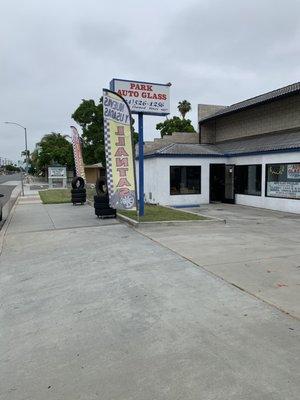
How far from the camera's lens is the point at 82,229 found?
12.1 m

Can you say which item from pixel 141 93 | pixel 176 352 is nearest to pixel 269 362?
pixel 176 352

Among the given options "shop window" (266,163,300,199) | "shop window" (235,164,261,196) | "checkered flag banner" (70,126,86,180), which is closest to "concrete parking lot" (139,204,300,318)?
"shop window" (266,163,300,199)

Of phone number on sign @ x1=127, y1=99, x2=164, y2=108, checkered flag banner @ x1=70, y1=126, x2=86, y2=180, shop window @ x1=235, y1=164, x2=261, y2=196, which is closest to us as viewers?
phone number on sign @ x1=127, y1=99, x2=164, y2=108

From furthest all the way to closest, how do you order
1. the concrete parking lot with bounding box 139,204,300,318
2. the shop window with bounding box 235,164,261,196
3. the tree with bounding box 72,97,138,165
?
1. the tree with bounding box 72,97,138,165
2. the shop window with bounding box 235,164,261,196
3. the concrete parking lot with bounding box 139,204,300,318

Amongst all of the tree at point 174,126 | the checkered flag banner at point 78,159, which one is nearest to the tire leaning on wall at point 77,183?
the checkered flag banner at point 78,159

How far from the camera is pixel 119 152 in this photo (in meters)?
12.5

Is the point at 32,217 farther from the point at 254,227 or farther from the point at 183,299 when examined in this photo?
the point at 183,299

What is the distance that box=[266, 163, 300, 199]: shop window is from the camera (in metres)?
15.8

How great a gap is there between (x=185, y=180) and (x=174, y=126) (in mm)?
27466

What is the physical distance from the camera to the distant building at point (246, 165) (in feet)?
54.3

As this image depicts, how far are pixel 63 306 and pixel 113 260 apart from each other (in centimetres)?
255

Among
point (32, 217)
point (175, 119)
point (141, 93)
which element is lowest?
point (32, 217)

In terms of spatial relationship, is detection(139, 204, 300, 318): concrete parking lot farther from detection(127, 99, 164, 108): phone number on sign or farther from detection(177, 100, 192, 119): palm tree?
detection(177, 100, 192, 119): palm tree

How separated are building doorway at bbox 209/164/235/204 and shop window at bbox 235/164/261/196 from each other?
0.67m
